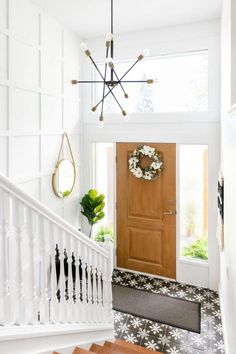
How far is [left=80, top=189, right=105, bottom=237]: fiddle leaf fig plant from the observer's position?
4578 mm

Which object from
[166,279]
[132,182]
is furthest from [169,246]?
[132,182]

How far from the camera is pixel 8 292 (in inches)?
66.9

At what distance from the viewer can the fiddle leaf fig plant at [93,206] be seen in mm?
4578

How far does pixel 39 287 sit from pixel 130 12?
344 cm

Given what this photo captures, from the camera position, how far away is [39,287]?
1.99m

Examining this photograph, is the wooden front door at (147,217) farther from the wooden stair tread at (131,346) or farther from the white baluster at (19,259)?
the white baluster at (19,259)

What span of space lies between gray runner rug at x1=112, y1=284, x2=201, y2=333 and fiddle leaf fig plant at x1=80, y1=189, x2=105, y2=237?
1109 millimetres

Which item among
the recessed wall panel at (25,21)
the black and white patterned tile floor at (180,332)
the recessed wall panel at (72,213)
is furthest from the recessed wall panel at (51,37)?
the black and white patterned tile floor at (180,332)

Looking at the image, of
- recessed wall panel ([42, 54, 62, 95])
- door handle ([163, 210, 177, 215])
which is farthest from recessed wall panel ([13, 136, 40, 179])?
door handle ([163, 210, 177, 215])

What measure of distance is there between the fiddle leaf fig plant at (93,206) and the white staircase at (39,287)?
1903 millimetres

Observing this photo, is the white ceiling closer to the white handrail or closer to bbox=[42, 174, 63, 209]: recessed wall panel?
bbox=[42, 174, 63, 209]: recessed wall panel

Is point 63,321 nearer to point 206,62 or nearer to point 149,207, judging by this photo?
point 149,207

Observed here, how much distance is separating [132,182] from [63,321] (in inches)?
109

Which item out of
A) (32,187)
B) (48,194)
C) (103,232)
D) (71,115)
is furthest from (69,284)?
(71,115)
